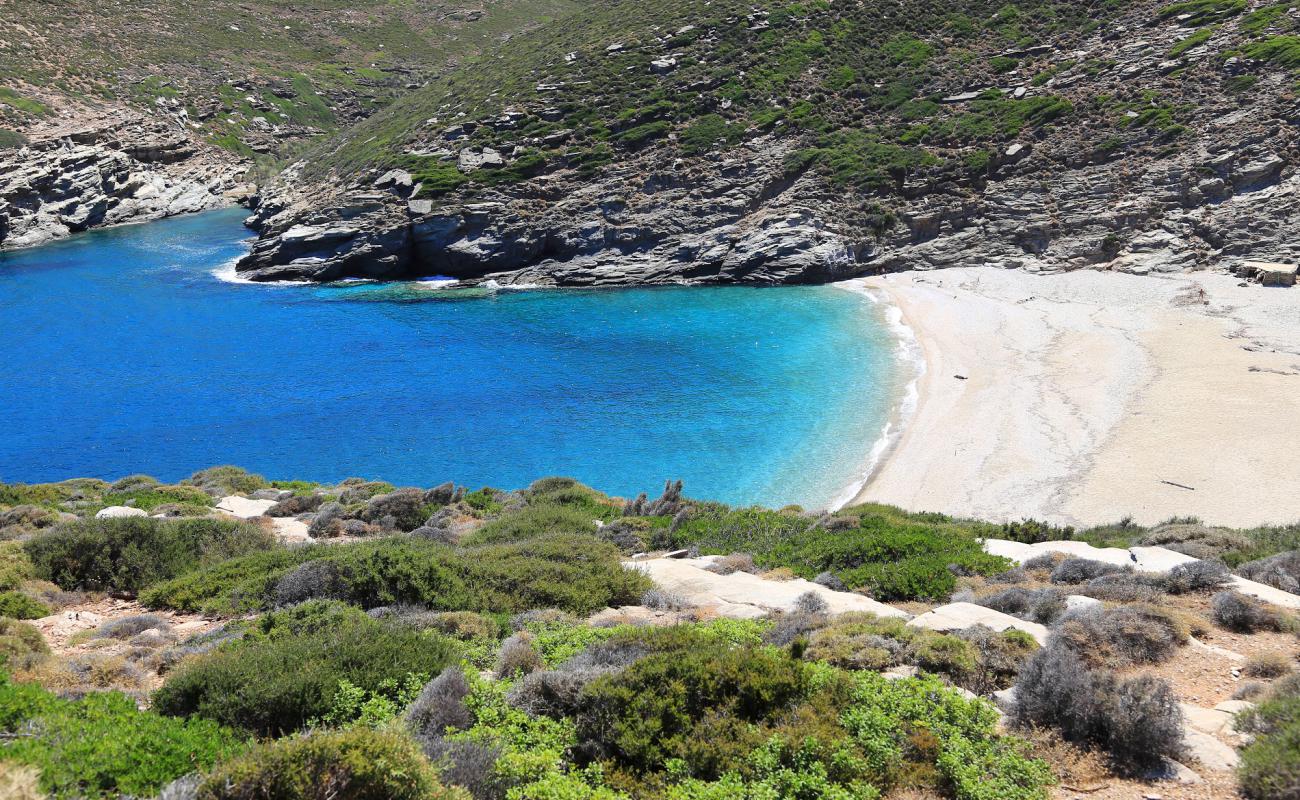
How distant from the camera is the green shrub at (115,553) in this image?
472 inches

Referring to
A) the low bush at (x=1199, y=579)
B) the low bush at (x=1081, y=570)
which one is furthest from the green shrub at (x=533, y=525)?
the low bush at (x=1199, y=579)

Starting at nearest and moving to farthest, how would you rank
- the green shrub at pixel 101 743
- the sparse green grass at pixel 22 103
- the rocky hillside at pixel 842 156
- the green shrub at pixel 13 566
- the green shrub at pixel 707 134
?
the green shrub at pixel 101 743 → the green shrub at pixel 13 566 → the rocky hillside at pixel 842 156 → the green shrub at pixel 707 134 → the sparse green grass at pixel 22 103

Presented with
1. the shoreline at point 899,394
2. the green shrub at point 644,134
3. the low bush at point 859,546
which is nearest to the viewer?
the low bush at point 859,546

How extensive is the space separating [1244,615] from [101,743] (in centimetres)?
1120

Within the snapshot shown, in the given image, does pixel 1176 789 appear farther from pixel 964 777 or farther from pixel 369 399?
pixel 369 399

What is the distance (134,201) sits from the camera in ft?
258

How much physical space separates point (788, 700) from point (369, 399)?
30.8 meters

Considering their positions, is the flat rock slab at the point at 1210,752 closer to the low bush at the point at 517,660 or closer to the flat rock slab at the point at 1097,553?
the flat rock slab at the point at 1097,553

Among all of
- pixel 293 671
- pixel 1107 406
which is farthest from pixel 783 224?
pixel 293 671

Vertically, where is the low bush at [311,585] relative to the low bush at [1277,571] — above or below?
above

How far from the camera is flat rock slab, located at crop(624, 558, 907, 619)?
1027 centimetres

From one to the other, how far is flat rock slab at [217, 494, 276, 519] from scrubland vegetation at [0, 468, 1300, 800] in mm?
4531

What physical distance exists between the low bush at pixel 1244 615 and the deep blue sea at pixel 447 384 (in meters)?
14.3

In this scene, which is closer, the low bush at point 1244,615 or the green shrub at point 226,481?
the low bush at point 1244,615
